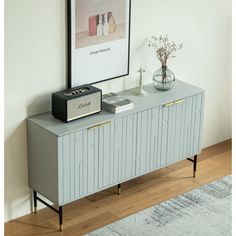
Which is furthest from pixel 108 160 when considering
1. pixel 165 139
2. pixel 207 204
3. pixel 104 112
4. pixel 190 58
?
pixel 190 58

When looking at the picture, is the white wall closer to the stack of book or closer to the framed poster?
the framed poster

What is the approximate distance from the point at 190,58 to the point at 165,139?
0.86 metres

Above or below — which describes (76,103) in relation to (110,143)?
above

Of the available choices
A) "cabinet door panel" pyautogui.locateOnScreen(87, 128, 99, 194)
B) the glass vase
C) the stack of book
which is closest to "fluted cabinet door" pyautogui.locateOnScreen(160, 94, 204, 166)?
the glass vase

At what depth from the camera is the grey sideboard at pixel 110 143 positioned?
A: 11.1ft

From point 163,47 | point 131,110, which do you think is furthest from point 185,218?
point 163,47

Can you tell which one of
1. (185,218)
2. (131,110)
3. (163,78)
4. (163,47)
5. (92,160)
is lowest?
(185,218)

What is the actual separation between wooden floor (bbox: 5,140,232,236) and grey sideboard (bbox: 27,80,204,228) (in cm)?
15

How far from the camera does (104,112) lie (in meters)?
3.64

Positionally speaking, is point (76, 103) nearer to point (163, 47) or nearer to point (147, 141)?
point (147, 141)

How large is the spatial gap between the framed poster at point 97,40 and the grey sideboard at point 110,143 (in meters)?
0.29

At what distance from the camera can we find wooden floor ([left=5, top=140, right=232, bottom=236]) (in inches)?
141

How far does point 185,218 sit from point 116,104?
0.97 m

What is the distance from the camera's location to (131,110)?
3.69 m
